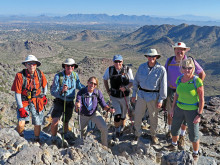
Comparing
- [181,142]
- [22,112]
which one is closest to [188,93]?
[181,142]

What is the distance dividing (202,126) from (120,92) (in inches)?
192

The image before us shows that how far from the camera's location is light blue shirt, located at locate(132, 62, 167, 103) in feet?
20.3

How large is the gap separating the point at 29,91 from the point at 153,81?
378 centimetres

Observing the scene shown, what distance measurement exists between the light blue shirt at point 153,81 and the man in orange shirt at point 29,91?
3127 mm

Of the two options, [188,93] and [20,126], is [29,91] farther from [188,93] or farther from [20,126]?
[188,93]

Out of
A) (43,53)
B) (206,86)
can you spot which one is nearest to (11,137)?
(206,86)

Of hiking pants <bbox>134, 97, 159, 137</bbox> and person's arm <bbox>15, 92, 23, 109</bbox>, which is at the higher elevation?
person's arm <bbox>15, 92, 23, 109</bbox>

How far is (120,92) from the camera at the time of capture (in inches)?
278

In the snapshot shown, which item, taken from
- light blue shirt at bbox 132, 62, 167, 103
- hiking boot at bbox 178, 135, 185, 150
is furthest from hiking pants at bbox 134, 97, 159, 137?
hiking boot at bbox 178, 135, 185, 150

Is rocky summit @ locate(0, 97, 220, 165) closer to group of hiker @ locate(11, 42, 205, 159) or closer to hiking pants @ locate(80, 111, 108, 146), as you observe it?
hiking pants @ locate(80, 111, 108, 146)

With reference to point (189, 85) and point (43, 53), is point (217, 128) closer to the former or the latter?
point (189, 85)

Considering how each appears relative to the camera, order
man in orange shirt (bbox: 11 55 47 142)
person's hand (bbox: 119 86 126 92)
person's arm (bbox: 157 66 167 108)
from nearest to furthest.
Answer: man in orange shirt (bbox: 11 55 47 142), person's arm (bbox: 157 66 167 108), person's hand (bbox: 119 86 126 92)

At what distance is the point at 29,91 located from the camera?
6.16 metres

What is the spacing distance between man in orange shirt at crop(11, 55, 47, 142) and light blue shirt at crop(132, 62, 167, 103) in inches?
123
